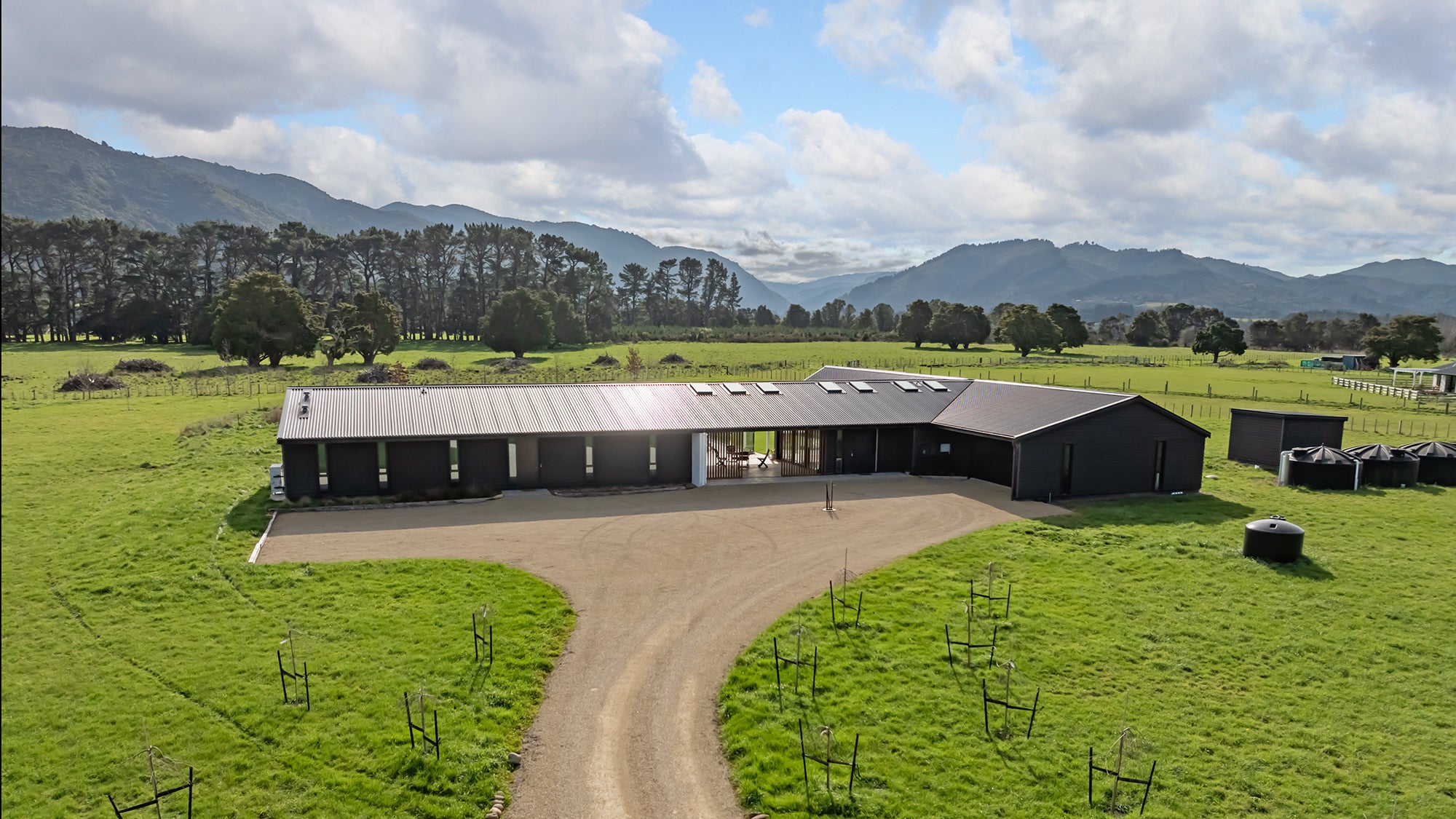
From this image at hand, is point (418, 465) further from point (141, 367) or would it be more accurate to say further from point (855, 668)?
point (141, 367)

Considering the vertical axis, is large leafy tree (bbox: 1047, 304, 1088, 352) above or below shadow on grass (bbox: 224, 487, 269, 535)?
above

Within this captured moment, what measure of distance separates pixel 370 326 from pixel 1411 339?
101720mm

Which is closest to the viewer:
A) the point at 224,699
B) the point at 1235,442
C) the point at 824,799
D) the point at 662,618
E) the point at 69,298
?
the point at 824,799

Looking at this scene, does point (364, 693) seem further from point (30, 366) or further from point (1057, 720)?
point (30, 366)

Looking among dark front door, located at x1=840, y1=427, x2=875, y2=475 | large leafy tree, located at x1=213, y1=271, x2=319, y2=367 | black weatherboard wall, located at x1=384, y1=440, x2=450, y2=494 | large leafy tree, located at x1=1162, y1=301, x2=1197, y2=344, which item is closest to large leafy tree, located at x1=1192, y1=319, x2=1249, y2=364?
large leafy tree, located at x1=1162, y1=301, x2=1197, y2=344

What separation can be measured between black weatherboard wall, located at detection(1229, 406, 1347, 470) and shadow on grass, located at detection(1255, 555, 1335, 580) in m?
15.3

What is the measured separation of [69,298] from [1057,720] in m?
108

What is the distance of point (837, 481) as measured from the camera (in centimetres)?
3189

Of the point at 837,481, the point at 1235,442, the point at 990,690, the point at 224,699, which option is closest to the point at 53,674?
the point at 224,699

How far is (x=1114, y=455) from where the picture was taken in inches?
1178

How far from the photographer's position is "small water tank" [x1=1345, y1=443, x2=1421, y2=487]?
1236 inches

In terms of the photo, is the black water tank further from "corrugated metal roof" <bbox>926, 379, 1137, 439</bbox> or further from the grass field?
"corrugated metal roof" <bbox>926, 379, 1137, 439</bbox>

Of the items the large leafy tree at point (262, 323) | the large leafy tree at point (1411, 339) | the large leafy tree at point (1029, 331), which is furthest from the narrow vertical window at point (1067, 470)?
the large leafy tree at point (1411, 339)

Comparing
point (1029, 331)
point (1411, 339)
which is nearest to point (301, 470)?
point (1029, 331)
